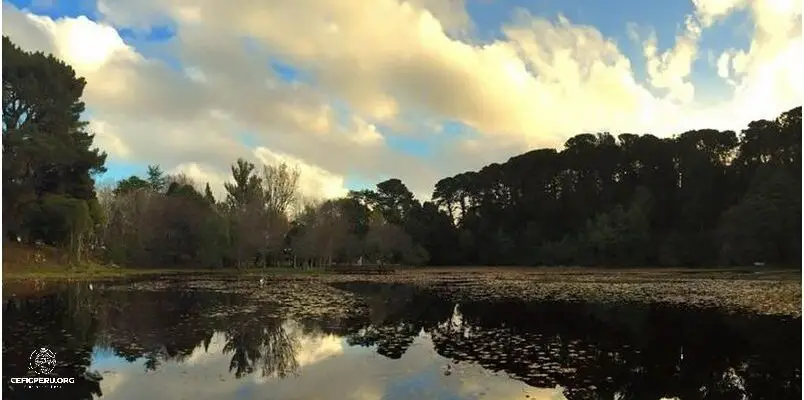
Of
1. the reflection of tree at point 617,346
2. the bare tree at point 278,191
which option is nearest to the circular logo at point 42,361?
the reflection of tree at point 617,346

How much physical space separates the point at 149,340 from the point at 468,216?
91852 mm

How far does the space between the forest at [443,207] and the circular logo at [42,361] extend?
32946mm

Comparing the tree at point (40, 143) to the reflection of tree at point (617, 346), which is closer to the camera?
the reflection of tree at point (617, 346)

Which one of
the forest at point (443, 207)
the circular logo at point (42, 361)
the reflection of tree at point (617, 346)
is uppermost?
the forest at point (443, 207)

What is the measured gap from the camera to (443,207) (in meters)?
112

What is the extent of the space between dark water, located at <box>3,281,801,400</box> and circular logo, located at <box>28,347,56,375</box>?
17 cm

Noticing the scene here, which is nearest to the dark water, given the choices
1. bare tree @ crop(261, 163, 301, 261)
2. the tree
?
the tree

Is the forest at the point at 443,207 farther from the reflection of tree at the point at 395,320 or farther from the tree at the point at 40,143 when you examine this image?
the reflection of tree at the point at 395,320

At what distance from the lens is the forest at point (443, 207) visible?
42.8 metres

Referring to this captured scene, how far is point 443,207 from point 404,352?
98720 mm

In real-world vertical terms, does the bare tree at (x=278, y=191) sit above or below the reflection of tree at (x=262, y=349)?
above

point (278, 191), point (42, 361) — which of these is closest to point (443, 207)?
point (278, 191)

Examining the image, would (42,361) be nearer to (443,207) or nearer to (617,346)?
(617,346)

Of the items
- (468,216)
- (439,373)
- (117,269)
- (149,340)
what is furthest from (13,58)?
(468,216)
